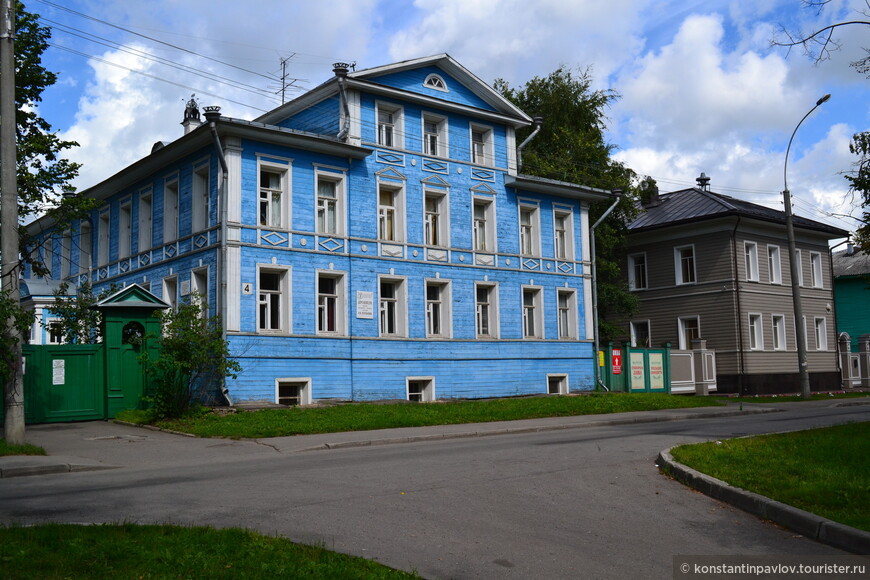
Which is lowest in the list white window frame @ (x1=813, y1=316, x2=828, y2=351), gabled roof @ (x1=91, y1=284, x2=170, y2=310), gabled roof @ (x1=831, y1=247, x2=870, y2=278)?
white window frame @ (x1=813, y1=316, x2=828, y2=351)

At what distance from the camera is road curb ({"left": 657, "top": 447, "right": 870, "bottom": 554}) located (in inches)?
277

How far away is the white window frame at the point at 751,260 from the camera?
4088 cm

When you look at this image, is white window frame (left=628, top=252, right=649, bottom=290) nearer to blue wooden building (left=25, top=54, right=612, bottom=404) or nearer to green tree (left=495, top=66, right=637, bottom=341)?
green tree (left=495, top=66, right=637, bottom=341)

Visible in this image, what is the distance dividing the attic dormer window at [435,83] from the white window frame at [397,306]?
23.3 ft

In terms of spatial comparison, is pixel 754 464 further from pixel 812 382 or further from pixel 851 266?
pixel 851 266

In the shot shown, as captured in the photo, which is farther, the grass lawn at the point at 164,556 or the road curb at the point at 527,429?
the road curb at the point at 527,429

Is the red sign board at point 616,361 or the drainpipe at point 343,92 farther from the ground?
the drainpipe at point 343,92

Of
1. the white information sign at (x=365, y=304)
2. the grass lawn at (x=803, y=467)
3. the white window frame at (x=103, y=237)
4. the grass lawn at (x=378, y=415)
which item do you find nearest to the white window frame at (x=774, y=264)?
the grass lawn at (x=378, y=415)

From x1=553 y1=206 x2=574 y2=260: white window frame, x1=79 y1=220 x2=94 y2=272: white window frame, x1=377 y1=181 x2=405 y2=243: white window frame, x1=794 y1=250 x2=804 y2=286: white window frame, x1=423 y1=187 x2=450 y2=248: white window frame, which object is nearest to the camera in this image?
x1=377 y1=181 x2=405 y2=243: white window frame

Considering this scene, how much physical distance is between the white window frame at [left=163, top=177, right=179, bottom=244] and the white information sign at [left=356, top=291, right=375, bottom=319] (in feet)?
21.3

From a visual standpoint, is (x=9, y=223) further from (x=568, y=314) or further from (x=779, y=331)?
(x=779, y=331)

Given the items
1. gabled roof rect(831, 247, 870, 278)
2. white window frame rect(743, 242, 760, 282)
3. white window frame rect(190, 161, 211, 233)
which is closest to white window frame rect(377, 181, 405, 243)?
white window frame rect(190, 161, 211, 233)

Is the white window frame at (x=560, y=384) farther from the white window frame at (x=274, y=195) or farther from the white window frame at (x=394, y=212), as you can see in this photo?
the white window frame at (x=274, y=195)

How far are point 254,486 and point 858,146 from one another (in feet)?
34.5
